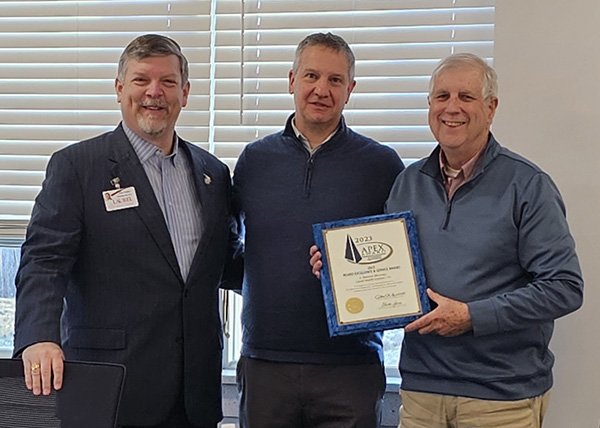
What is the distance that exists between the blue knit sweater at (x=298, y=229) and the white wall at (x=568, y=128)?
1.68 ft

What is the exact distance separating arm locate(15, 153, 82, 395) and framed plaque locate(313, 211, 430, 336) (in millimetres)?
710

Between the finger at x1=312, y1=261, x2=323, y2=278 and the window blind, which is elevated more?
the window blind

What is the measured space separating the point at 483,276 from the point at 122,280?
1.03 metres

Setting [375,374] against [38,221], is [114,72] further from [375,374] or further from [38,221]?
[375,374]

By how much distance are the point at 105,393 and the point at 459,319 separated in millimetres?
905

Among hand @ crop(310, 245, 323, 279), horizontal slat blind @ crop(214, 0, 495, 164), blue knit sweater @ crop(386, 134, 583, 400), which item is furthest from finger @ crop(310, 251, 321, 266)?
horizontal slat blind @ crop(214, 0, 495, 164)

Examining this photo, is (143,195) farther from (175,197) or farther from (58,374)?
(58,374)

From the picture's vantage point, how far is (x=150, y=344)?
207 cm

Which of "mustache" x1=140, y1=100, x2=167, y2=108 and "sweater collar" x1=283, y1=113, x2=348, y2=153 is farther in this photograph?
"sweater collar" x1=283, y1=113, x2=348, y2=153

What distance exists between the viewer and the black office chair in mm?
1567

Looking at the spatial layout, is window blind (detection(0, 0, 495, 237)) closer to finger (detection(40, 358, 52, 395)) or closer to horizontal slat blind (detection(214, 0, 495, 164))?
horizontal slat blind (detection(214, 0, 495, 164))

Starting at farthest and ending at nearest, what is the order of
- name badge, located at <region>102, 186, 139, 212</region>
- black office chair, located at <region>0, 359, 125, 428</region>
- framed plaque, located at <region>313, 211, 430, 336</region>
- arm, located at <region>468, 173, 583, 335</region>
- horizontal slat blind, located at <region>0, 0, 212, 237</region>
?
horizontal slat blind, located at <region>0, 0, 212, 237</region> < name badge, located at <region>102, 186, 139, 212</region> < framed plaque, located at <region>313, 211, 430, 336</region> < arm, located at <region>468, 173, 583, 335</region> < black office chair, located at <region>0, 359, 125, 428</region>

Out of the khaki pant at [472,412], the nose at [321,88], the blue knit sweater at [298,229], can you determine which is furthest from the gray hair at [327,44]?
the khaki pant at [472,412]

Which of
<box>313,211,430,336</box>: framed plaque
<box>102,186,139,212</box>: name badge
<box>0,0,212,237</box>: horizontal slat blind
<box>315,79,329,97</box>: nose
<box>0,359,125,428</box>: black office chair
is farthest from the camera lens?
<box>0,0,212,237</box>: horizontal slat blind
